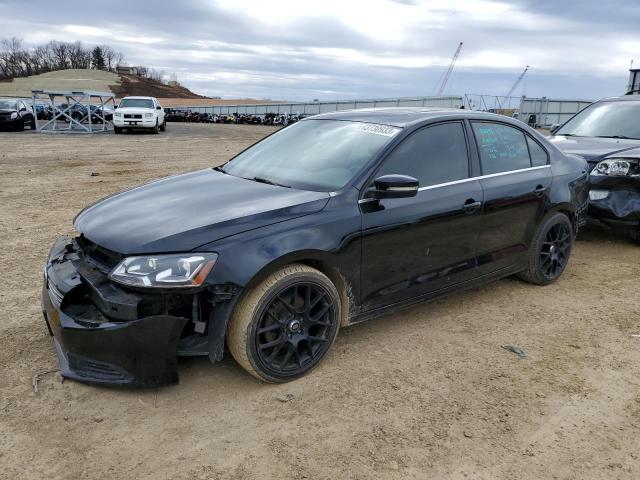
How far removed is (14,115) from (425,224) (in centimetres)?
2552

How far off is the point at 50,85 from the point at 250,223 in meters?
94.3

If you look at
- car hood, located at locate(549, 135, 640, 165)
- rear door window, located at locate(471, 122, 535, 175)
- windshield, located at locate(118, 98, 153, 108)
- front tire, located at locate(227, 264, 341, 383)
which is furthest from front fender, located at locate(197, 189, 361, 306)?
windshield, located at locate(118, 98, 153, 108)

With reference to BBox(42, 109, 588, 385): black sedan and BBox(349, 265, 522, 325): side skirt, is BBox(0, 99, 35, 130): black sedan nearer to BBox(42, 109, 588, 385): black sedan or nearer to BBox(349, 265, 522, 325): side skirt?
BBox(42, 109, 588, 385): black sedan

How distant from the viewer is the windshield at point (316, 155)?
364 centimetres

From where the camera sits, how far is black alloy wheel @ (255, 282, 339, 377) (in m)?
3.12

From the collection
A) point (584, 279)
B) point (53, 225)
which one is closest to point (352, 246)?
→ point (584, 279)

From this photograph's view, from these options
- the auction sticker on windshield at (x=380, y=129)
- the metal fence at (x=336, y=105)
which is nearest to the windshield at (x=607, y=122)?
the auction sticker on windshield at (x=380, y=129)

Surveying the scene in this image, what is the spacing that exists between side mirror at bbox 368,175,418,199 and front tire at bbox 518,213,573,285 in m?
1.84

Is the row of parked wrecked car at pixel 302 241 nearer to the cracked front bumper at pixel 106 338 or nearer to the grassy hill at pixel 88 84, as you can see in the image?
the cracked front bumper at pixel 106 338

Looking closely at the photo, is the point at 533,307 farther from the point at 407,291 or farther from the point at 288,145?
the point at 288,145

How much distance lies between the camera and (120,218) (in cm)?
332


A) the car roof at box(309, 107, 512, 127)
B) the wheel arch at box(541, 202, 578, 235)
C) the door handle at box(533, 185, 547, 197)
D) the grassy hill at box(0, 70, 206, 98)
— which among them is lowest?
the wheel arch at box(541, 202, 578, 235)

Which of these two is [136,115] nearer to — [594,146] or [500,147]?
[594,146]

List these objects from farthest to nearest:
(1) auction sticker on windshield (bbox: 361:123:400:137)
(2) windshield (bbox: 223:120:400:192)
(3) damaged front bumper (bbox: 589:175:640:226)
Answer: (3) damaged front bumper (bbox: 589:175:640:226), (1) auction sticker on windshield (bbox: 361:123:400:137), (2) windshield (bbox: 223:120:400:192)
